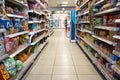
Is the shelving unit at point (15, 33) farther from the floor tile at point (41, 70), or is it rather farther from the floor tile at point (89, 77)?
the floor tile at point (89, 77)

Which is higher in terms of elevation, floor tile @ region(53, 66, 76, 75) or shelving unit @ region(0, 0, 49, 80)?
shelving unit @ region(0, 0, 49, 80)

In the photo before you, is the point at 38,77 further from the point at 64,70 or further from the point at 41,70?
the point at 64,70

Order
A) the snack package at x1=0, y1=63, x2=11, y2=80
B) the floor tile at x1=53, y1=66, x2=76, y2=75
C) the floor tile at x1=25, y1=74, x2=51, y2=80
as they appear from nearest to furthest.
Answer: the snack package at x1=0, y1=63, x2=11, y2=80 → the floor tile at x1=25, y1=74, x2=51, y2=80 → the floor tile at x1=53, y1=66, x2=76, y2=75

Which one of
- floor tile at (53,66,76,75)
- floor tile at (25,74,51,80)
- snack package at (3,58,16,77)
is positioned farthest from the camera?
floor tile at (53,66,76,75)

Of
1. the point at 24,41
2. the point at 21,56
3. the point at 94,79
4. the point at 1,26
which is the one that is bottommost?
the point at 94,79

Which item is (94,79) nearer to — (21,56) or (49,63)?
(49,63)

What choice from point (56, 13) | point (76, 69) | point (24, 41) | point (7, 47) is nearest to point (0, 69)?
point (7, 47)

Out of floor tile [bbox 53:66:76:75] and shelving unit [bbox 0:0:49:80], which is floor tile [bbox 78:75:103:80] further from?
shelving unit [bbox 0:0:49:80]

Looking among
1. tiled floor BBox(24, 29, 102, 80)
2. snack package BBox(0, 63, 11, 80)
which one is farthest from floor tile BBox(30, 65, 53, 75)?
snack package BBox(0, 63, 11, 80)

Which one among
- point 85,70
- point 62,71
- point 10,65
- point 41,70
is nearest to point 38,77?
point 41,70

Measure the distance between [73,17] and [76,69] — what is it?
507 centimetres

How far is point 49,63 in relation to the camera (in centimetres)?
416

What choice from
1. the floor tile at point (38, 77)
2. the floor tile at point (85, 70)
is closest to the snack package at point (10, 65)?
the floor tile at point (38, 77)

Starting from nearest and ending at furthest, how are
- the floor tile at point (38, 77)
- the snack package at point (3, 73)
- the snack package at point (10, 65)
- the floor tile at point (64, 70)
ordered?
the snack package at point (3, 73)
the snack package at point (10, 65)
the floor tile at point (38, 77)
the floor tile at point (64, 70)
